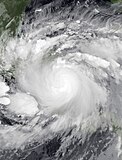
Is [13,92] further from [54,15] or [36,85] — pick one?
[54,15]

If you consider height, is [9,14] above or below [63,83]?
above

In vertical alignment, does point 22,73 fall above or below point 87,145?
above

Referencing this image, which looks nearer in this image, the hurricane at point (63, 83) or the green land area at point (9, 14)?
the hurricane at point (63, 83)

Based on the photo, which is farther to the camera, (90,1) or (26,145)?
(90,1)

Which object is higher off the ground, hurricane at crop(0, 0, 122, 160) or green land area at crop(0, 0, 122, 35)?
green land area at crop(0, 0, 122, 35)

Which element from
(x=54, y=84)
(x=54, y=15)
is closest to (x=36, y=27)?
(x=54, y=15)

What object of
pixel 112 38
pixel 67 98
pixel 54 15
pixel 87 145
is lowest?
pixel 87 145

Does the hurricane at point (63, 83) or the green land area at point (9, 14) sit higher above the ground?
the green land area at point (9, 14)

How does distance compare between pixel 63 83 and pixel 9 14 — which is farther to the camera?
pixel 9 14
